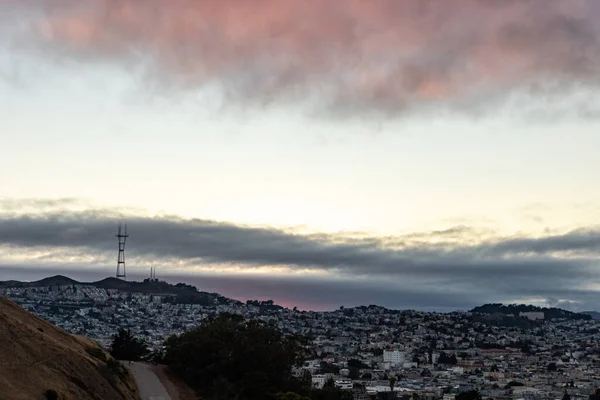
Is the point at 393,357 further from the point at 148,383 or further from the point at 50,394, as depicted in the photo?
the point at 50,394

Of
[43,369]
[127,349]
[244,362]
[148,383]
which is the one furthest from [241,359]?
[43,369]

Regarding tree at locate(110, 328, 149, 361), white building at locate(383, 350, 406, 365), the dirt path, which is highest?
tree at locate(110, 328, 149, 361)

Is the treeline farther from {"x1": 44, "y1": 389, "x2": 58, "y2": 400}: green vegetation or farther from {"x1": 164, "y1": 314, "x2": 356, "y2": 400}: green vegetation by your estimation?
{"x1": 44, "y1": 389, "x2": 58, "y2": 400}: green vegetation

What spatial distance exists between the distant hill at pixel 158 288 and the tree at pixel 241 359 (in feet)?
399

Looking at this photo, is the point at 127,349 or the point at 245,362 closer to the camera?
the point at 245,362

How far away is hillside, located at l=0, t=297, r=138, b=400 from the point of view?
19.0 m

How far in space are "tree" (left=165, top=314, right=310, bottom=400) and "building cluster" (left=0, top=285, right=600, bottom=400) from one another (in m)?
21.9

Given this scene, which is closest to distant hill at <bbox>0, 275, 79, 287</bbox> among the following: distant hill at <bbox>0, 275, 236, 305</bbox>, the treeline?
distant hill at <bbox>0, 275, 236, 305</bbox>

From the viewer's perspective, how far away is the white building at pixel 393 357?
110m

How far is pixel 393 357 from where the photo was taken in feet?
371

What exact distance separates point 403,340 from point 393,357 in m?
27.1

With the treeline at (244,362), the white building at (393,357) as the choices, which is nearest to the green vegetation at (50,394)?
the treeline at (244,362)

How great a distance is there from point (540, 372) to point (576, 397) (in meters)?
28.3

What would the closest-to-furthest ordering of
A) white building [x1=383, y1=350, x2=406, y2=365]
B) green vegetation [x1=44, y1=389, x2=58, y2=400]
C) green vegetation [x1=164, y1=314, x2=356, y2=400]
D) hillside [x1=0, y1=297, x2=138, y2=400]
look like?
green vegetation [x1=44, y1=389, x2=58, y2=400]
hillside [x1=0, y1=297, x2=138, y2=400]
green vegetation [x1=164, y1=314, x2=356, y2=400]
white building [x1=383, y1=350, x2=406, y2=365]
